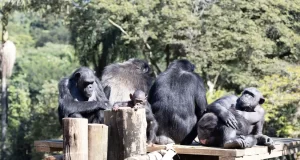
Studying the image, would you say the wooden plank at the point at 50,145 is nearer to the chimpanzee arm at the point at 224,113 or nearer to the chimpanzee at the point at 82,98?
the chimpanzee at the point at 82,98

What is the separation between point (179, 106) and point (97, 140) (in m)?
2.24

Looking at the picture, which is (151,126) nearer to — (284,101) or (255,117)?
(255,117)

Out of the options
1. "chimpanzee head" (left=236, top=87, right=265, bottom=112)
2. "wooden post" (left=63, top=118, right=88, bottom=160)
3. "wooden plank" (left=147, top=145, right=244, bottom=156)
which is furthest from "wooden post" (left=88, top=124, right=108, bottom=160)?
"chimpanzee head" (left=236, top=87, right=265, bottom=112)

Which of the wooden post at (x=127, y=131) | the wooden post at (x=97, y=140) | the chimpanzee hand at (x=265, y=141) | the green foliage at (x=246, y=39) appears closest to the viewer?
the wooden post at (x=97, y=140)

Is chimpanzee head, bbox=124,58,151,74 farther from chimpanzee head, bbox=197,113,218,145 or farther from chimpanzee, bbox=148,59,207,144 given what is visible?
chimpanzee head, bbox=197,113,218,145

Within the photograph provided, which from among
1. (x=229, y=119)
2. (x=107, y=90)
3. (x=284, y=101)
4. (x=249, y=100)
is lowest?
(x=229, y=119)

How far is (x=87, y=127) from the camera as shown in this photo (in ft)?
17.0

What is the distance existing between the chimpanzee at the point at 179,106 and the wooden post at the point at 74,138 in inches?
89.9

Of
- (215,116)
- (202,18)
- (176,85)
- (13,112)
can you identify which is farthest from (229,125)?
(13,112)

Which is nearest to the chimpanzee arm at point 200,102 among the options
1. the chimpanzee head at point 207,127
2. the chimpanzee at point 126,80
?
the chimpanzee head at point 207,127

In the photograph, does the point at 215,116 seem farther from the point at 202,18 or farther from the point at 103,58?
the point at 103,58

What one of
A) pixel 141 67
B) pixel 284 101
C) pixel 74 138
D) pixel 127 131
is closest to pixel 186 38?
pixel 284 101

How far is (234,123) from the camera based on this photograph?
6539 millimetres

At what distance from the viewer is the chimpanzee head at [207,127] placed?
6699 millimetres
